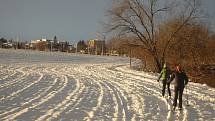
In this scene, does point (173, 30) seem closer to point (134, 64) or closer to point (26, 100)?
point (134, 64)

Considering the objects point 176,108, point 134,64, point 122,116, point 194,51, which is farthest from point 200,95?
point 134,64

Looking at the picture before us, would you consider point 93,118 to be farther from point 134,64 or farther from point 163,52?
point 134,64

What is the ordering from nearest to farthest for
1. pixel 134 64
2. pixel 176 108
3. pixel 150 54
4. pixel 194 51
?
pixel 176 108
pixel 194 51
pixel 150 54
pixel 134 64

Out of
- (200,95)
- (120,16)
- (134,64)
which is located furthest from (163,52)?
(200,95)

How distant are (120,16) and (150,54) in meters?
5.21

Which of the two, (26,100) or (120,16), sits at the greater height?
(120,16)

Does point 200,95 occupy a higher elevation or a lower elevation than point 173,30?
lower

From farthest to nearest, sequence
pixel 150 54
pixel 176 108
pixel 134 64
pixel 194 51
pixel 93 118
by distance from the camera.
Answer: pixel 134 64 → pixel 150 54 → pixel 194 51 → pixel 176 108 → pixel 93 118

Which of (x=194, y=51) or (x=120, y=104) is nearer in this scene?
(x=120, y=104)

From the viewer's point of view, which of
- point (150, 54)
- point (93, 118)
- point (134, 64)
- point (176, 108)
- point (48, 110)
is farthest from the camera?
point (134, 64)

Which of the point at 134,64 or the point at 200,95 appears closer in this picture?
the point at 200,95

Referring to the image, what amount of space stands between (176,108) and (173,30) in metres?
25.9

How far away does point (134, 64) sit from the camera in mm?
51969

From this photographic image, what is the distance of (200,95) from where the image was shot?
1898cm
